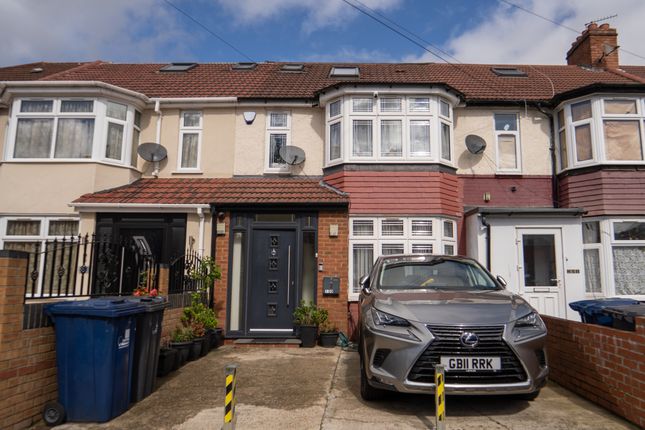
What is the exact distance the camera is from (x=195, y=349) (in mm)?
6703

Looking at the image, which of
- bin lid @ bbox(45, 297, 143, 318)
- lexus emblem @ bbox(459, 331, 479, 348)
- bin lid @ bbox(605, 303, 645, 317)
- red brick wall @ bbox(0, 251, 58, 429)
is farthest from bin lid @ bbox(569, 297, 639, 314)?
red brick wall @ bbox(0, 251, 58, 429)

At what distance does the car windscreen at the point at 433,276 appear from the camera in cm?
505

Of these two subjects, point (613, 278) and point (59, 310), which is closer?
point (59, 310)

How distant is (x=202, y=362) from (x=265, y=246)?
2.87 m

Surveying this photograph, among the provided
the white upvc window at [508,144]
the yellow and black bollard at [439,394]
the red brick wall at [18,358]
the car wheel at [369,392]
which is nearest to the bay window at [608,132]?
the white upvc window at [508,144]

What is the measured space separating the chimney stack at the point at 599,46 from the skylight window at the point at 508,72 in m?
2.60

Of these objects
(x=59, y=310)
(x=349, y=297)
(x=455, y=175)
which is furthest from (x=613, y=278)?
(x=59, y=310)

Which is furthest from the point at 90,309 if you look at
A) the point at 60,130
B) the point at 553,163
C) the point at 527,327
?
the point at 553,163

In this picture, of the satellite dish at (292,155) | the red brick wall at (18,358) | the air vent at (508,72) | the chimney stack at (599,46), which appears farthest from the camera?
the chimney stack at (599,46)

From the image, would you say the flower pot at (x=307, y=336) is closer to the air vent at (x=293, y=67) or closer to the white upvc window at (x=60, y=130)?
the white upvc window at (x=60, y=130)

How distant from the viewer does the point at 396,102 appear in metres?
9.68

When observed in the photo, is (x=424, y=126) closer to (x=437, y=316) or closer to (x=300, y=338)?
(x=300, y=338)

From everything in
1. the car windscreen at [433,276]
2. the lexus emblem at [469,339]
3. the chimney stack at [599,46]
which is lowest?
the lexus emblem at [469,339]

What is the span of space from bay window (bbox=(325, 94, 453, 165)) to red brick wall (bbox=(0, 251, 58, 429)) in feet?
22.5
